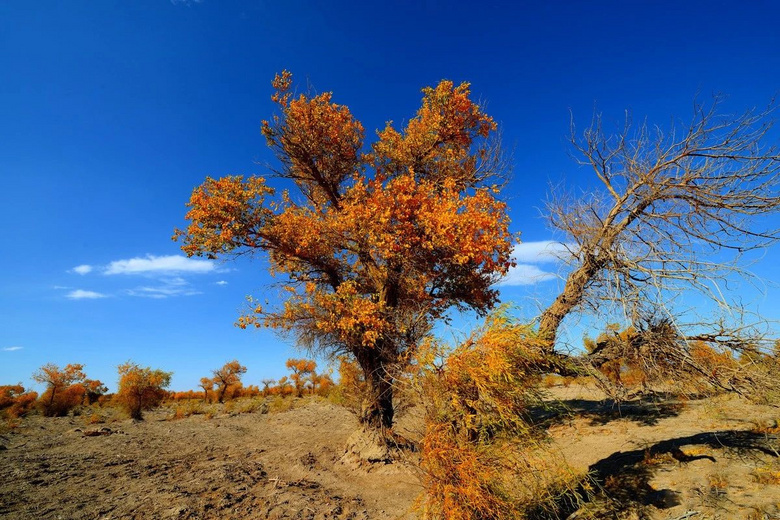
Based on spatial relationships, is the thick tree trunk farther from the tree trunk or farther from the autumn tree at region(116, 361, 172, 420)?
the autumn tree at region(116, 361, 172, 420)

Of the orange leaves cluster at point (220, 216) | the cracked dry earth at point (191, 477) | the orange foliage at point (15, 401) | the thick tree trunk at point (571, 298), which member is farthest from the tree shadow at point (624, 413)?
the orange foliage at point (15, 401)

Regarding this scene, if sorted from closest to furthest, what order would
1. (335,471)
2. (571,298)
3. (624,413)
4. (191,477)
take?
(571,298) < (191,477) < (335,471) < (624,413)

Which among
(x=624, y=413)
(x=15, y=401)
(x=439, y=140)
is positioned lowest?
(x=624, y=413)

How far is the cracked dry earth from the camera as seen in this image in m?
7.89

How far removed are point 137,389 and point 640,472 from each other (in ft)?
87.7

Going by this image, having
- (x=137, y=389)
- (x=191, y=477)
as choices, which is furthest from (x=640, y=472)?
(x=137, y=389)

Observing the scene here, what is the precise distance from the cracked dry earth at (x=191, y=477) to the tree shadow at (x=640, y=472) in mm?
3470

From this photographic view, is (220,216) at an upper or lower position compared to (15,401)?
upper

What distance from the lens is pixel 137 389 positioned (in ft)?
73.5

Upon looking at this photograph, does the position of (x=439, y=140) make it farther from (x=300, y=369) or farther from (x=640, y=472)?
(x=300, y=369)

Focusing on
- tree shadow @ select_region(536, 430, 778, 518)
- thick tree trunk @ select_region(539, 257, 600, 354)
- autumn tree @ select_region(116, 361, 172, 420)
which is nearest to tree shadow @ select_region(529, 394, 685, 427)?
tree shadow @ select_region(536, 430, 778, 518)

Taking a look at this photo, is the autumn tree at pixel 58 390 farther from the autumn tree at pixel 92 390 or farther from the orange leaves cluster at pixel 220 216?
the orange leaves cluster at pixel 220 216

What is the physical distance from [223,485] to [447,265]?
344 inches

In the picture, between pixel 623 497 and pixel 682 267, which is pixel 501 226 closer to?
pixel 682 267
